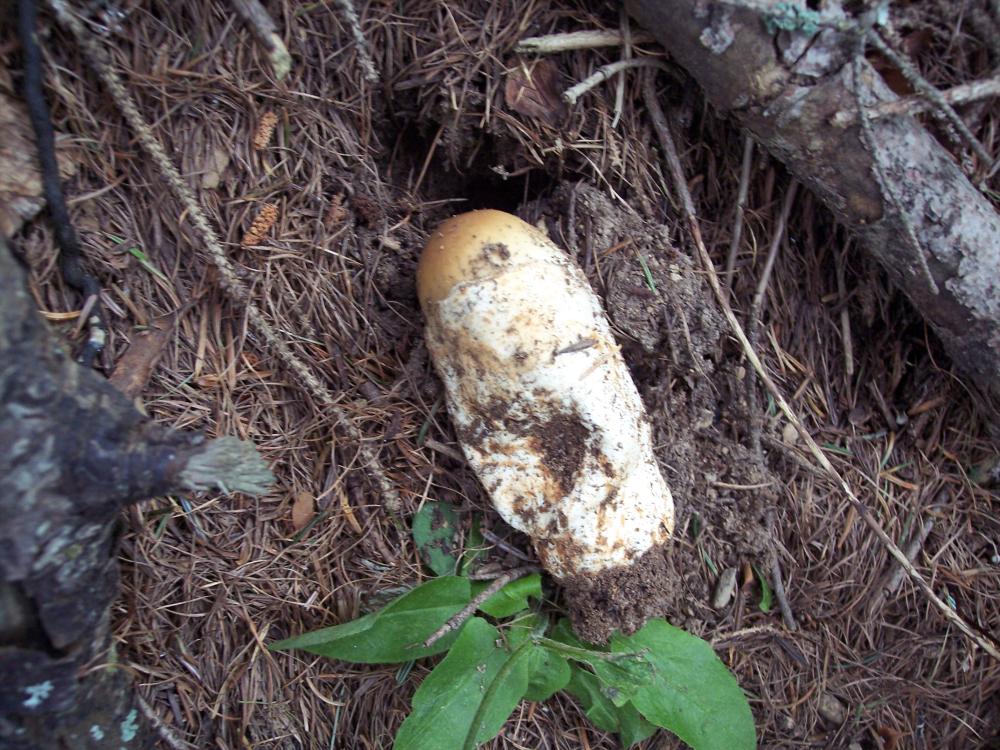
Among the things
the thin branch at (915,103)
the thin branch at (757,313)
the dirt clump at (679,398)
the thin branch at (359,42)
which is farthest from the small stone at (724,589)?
the thin branch at (359,42)

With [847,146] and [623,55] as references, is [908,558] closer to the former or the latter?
[847,146]

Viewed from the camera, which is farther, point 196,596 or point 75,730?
point 196,596

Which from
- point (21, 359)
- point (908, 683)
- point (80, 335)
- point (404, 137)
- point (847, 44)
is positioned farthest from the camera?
point (908, 683)

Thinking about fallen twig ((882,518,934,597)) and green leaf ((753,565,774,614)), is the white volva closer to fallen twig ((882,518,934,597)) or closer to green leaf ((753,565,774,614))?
green leaf ((753,565,774,614))

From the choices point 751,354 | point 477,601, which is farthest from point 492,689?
point 751,354

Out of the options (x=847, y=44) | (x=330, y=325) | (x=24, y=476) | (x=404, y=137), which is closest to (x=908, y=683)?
(x=847, y=44)

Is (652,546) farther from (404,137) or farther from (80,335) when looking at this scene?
(80,335)

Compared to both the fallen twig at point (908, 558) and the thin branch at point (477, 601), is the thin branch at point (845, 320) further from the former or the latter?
the thin branch at point (477, 601)

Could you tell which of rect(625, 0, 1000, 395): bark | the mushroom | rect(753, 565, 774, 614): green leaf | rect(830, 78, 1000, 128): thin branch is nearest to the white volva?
the mushroom
